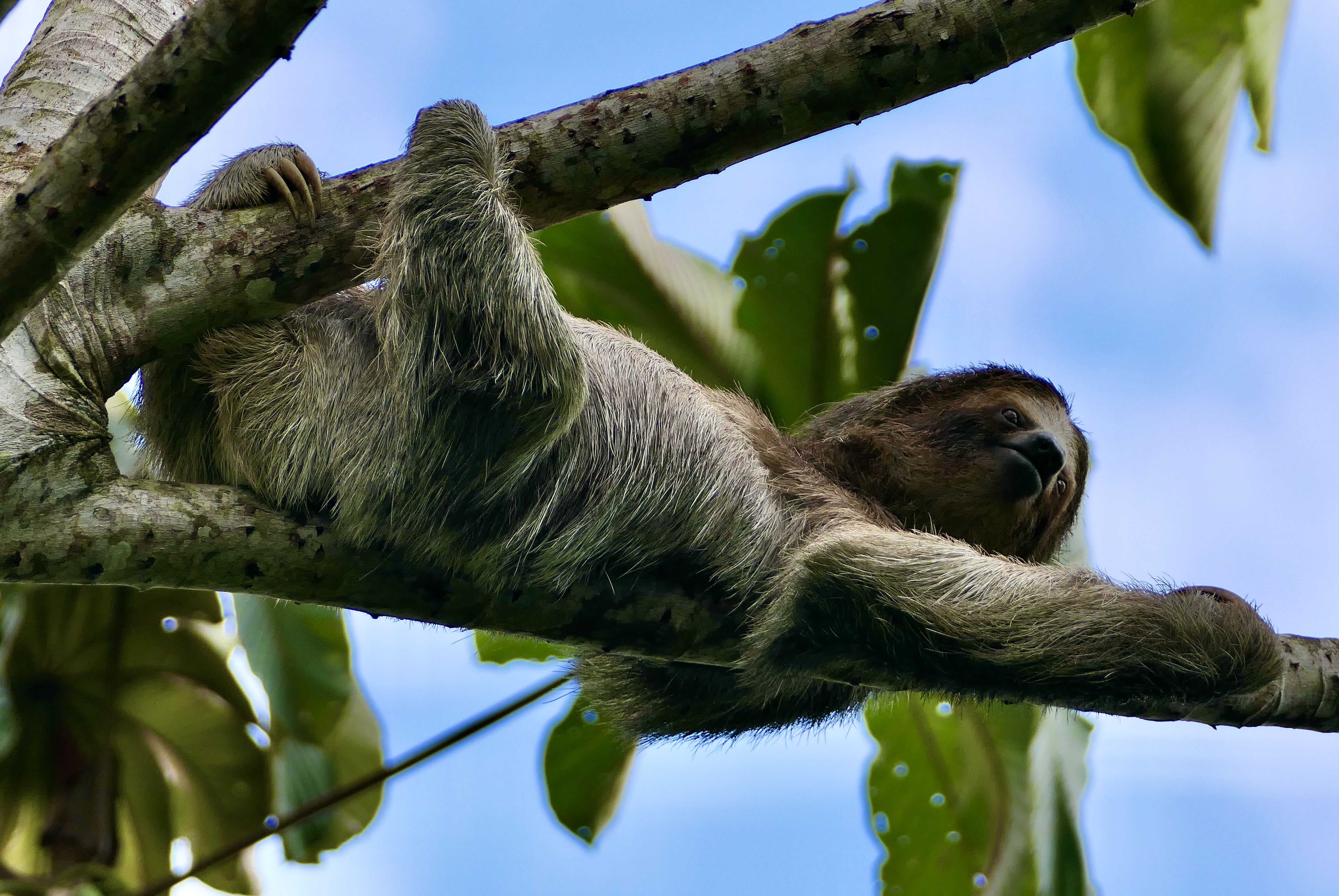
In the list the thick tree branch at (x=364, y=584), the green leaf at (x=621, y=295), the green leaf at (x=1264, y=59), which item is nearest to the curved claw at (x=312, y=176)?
the thick tree branch at (x=364, y=584)

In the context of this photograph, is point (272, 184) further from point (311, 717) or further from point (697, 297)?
point (311, 717)

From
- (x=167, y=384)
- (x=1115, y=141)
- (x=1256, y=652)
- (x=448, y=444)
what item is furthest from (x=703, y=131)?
(x=1115, y=141)

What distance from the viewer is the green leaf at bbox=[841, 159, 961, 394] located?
21.3ft

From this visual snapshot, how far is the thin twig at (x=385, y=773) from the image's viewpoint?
18.3 feet

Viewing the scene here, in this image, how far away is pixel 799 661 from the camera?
4305 millimetres

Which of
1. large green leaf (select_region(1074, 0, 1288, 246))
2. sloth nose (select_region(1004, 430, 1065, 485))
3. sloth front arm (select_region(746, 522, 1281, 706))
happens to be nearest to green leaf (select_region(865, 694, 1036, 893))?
sloth nose (select_region(1004, 430, 1065, 485))

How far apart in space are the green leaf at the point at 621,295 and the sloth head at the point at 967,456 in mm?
1431

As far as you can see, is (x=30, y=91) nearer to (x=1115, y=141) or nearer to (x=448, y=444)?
(x=448, y=444)

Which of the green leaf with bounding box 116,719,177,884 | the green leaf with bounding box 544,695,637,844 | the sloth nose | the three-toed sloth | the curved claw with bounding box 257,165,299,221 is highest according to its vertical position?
the curved claw with bounding box 257,165,299,221

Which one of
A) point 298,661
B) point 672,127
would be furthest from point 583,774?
point 672,127

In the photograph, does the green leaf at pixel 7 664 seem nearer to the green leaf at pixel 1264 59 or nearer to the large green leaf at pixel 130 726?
the large green leaf at pixel 130 726

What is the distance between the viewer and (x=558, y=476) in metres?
4.12

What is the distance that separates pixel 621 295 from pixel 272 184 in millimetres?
3180

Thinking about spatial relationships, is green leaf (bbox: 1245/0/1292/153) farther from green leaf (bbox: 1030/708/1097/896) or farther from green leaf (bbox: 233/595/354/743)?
green leaf (bbox: 233/595/354/743)
